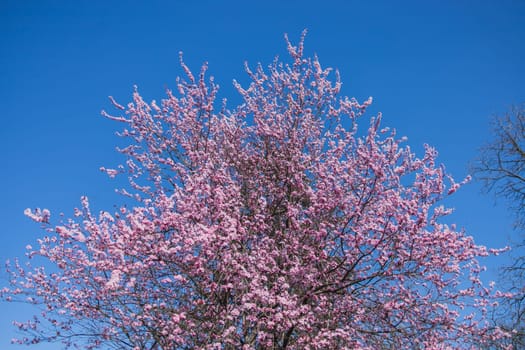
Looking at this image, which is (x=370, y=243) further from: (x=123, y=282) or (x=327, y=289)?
(x=123, y=282)

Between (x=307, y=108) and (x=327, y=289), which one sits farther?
(x=307, y=108)

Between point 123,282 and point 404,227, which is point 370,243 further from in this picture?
point 123,282

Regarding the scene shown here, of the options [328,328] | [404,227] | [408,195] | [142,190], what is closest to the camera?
[404,227]

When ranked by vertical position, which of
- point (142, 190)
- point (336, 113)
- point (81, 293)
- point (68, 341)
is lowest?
point (68, 341)

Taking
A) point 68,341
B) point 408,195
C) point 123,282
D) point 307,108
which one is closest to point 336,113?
point 307,108

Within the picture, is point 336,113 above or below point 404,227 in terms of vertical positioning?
above

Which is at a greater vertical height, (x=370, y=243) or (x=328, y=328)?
(x=370, y=243)

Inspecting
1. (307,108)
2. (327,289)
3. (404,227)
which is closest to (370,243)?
(404,227)

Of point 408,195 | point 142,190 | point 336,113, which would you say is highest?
point 336,113

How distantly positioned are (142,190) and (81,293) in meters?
3.97

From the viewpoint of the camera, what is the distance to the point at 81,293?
26.8ft

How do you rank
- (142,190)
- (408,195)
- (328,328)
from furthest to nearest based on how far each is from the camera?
(142,190)
(408,195)
(328,328)

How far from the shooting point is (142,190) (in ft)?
→ 38.4

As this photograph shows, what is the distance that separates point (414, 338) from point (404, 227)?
2.11 m
